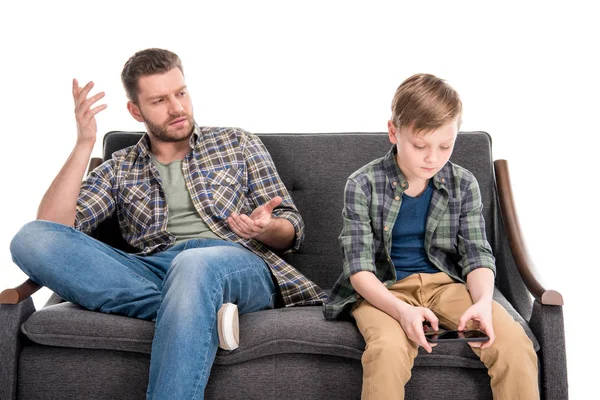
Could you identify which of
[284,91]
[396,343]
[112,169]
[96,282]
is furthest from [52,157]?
[396,343]

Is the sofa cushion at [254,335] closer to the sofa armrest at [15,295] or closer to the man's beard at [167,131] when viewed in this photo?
the sofa armrest at [15,295]

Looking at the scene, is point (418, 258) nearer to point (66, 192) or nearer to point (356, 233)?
point (356, 233)

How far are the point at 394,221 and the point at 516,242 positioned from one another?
1.66ft

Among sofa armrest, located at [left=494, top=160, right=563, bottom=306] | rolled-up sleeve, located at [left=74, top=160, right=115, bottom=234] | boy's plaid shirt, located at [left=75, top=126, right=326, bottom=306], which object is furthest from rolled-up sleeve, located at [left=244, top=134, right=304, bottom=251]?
sofa armrest, located at [left=494, top=160, right=563, bottom=306]

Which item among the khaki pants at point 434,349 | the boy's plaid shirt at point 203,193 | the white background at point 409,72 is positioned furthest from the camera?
the white background at point 409,72

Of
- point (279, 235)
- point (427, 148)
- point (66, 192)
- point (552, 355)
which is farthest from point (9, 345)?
point (552, 355)

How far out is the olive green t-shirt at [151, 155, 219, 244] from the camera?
8.02ft

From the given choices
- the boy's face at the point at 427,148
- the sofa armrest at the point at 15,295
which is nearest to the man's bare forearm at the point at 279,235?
the boy's face at the point at 427,148

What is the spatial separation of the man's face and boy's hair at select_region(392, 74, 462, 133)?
0.82 meters

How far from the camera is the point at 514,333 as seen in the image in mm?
1890

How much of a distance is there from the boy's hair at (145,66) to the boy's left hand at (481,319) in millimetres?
1302

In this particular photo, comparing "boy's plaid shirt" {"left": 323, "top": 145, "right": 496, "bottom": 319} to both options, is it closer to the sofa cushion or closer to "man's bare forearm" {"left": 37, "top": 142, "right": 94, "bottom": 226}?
the sofa cushion

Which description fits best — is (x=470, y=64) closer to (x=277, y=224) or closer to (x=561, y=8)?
(x=561, y=8)

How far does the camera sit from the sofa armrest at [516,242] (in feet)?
6.52
